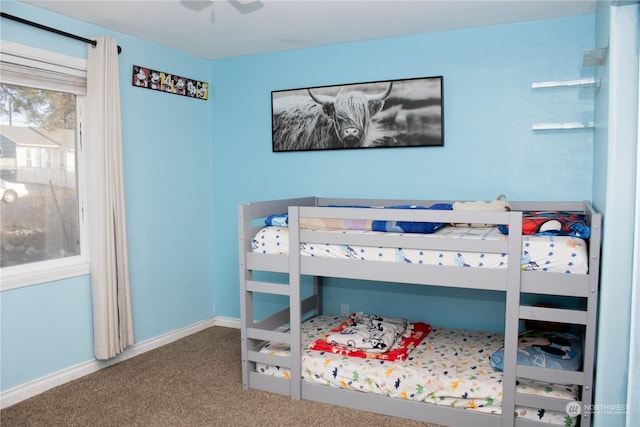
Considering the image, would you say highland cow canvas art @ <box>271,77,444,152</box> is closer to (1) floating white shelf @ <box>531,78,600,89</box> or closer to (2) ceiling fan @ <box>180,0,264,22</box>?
(1) floating white shelf @ <box>531,78,600,89</box>

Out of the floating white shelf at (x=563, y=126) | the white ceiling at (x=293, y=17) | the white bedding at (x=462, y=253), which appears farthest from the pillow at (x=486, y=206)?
the white ceiling at (x=293, y=17)

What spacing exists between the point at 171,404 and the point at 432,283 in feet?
5.20

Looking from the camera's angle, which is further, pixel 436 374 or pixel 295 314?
pixel 295 314

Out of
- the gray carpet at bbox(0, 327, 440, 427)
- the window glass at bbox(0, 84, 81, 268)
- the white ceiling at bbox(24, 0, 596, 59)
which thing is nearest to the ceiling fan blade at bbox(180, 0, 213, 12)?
the white ceiling at bbox(24, 0, 596, 59)

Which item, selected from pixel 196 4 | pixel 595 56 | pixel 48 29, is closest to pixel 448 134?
pixel 595 56

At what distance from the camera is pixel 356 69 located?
12.0 feet

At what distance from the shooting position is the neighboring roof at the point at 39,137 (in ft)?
9.44

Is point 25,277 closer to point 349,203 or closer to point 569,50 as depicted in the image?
point 349,203

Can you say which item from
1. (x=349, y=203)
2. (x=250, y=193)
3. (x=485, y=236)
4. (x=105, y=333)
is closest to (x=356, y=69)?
(x=349, y=203)

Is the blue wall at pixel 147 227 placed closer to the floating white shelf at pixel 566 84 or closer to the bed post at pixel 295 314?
the bed post at pixel 295 314

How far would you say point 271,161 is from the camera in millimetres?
4027

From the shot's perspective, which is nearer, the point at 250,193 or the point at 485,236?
the point at 485,236

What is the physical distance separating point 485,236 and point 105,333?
2.38m

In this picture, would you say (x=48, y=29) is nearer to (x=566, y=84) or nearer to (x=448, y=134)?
(x=448, y=134)
